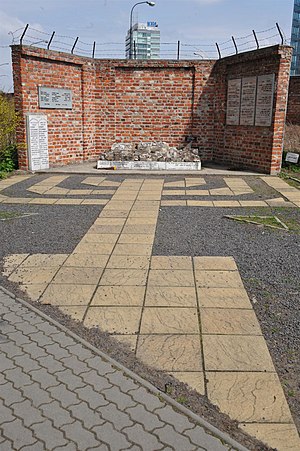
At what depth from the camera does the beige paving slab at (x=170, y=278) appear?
15.1 ft

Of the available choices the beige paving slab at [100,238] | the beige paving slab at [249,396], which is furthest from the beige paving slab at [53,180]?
the beige paving slab at [249,396]

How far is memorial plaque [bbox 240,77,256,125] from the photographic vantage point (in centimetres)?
1246

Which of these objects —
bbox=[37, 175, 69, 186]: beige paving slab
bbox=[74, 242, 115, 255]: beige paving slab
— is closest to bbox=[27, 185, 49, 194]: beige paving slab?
bbox=[37, 175, 69, 186]: beige paving slab

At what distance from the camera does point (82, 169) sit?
12953mm

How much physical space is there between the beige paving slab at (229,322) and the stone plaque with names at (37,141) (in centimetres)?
961

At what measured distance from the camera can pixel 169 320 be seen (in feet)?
12.5

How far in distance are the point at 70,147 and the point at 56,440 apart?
40.0 feet

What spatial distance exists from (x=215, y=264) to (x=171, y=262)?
0.53m

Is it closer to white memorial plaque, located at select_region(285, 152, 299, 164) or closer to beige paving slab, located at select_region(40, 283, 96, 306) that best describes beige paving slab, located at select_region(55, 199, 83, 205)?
beige paving slab, located at select_region(40, 283, 96, 306)

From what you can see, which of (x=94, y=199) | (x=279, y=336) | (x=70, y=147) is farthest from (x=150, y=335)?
(x=70, y=147)

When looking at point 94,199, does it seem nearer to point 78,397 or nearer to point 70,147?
point 70,147

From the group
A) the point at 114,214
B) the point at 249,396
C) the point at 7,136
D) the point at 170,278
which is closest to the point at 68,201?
the point at 114,214

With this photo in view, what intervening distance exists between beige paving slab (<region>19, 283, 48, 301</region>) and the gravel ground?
3.9 inches

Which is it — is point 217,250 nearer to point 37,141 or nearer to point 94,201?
point 94,201
